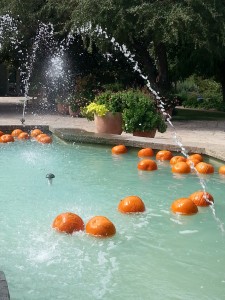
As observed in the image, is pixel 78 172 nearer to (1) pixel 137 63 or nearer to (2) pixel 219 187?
(2) pixel 219 187

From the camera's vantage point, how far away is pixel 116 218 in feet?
21.2

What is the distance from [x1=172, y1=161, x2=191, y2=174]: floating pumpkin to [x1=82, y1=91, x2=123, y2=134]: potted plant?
186 inches

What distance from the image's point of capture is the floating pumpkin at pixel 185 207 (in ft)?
21.8

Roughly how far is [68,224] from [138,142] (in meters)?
6.09

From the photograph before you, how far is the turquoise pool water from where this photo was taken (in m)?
4.38

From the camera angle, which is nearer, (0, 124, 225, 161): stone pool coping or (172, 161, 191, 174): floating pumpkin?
(172, 161, 191, 174): floating pumpkin

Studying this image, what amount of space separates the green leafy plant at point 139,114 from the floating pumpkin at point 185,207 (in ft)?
22.2

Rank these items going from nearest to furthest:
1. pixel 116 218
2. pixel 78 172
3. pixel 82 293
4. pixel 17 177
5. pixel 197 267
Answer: pixel 82 293
pixel 197 267
pixel 116 218
pixel 17 177
pixel 78 172

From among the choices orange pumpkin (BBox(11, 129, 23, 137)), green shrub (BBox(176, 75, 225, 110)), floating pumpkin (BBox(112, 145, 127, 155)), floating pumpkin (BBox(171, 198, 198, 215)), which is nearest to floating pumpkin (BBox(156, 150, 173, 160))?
floating pumpkin (BBox(112, 145, 127, 155))

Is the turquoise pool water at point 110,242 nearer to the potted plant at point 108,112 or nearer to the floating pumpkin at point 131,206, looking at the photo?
the floating pumpkin at point 131,206

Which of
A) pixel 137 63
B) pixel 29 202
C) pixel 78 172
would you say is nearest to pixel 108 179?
pixel 78 172

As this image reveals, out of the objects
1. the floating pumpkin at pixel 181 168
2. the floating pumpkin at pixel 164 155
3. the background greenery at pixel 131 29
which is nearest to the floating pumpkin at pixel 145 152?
the floating pumpkin at pixel 164 155

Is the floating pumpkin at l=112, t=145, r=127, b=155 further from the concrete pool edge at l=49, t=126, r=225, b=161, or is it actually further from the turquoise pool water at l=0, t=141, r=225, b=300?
the turquoise pool water at l=0, t=141, r=225, b=300

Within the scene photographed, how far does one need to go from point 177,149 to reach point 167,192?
3.33 m
